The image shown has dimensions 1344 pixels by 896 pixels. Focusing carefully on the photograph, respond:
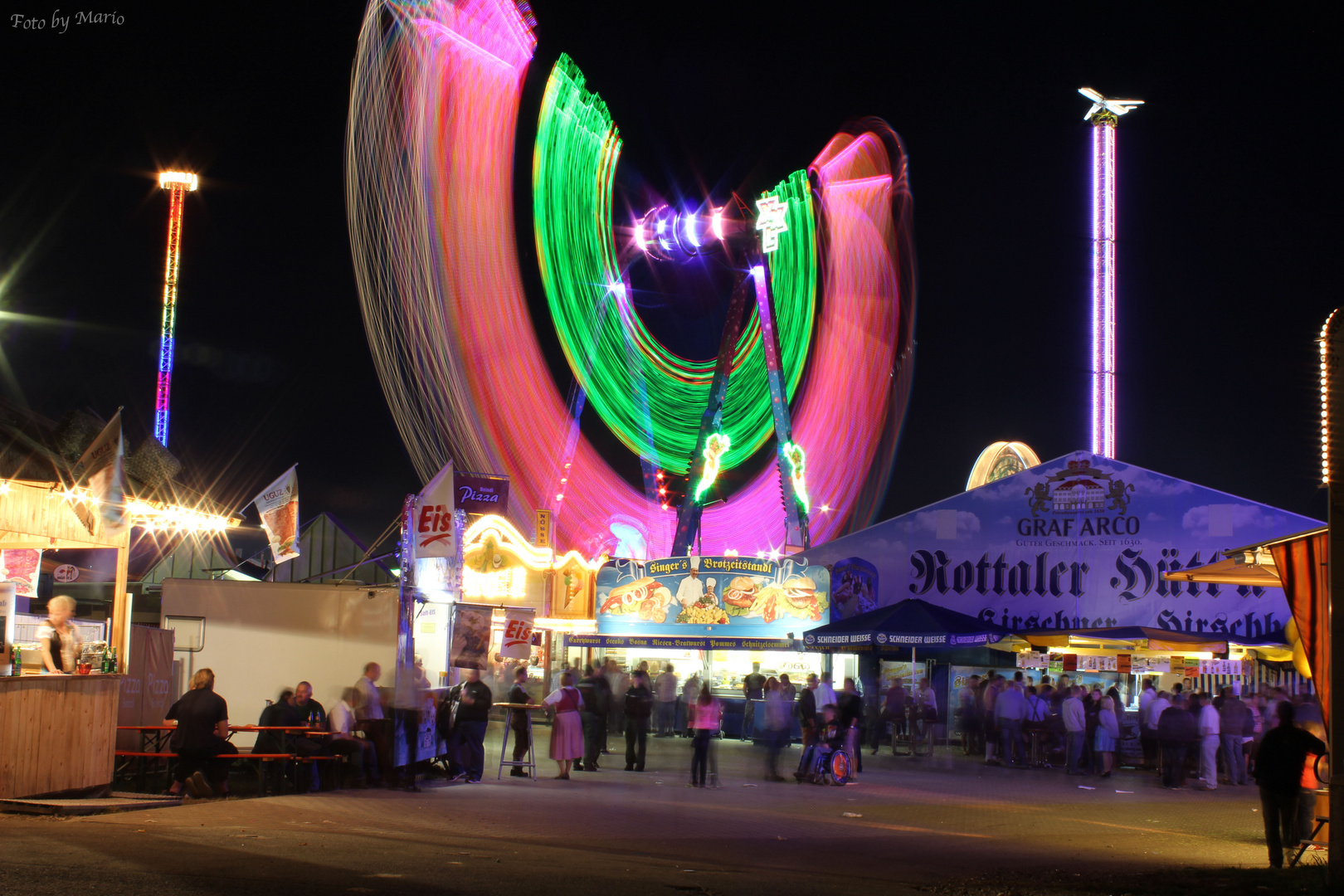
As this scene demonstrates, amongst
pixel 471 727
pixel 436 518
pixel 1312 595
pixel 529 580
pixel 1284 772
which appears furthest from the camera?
pixel 529 580

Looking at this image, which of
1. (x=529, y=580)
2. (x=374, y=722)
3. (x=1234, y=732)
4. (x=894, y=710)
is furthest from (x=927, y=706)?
(x=374, y=722)

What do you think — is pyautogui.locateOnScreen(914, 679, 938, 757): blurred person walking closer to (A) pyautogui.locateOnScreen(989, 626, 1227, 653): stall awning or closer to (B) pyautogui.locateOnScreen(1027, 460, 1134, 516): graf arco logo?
(A) pyautogui.locateOnScreen(989, 626, 1227, 653): stall awning

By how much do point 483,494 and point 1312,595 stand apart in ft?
101

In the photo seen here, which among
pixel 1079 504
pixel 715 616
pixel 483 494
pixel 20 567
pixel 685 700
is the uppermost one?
pixel 483 494

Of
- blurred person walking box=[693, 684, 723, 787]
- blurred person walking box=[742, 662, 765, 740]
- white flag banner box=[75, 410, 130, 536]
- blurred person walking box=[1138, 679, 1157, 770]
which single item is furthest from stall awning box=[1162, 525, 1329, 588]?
blurred person walking box=[742, 662, 765, 740]

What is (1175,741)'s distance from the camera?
18922 millimetres

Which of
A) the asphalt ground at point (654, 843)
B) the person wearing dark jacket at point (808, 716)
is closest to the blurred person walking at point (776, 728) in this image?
the person wearing dark jacket at point (808, 716)

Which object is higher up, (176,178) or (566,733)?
(176,178)

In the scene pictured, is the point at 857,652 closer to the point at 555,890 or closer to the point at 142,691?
the point at 142,691

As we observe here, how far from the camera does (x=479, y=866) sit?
27.5 ft

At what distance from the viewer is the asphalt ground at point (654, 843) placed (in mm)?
7719

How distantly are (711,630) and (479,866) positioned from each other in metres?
18.9

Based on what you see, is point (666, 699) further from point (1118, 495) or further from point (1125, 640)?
point (1118, 495)

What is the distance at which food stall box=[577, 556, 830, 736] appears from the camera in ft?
87.1
